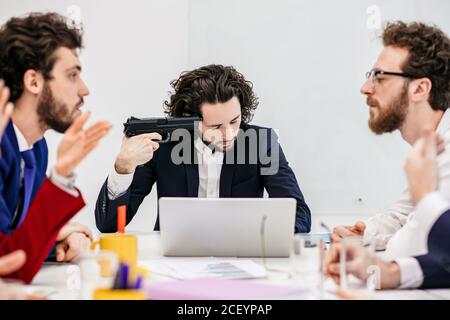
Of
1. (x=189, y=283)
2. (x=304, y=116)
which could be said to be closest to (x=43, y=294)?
(x=189, y=283)

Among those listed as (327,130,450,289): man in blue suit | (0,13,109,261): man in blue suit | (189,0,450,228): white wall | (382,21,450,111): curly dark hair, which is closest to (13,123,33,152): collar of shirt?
(0,13,109,261): man in blue suit

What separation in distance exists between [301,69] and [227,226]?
1631mm

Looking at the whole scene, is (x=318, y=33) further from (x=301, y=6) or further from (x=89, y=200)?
(x=89, y=200)

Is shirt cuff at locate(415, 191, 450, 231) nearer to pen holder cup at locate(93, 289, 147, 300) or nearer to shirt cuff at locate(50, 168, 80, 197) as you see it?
pen holder cup at locate(93, 289, 147, 300)

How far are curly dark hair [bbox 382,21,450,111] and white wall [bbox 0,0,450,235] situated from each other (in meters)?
1.15

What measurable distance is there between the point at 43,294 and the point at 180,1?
2081 mm

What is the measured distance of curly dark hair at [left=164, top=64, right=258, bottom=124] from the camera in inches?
91.5

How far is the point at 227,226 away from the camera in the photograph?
1438mm

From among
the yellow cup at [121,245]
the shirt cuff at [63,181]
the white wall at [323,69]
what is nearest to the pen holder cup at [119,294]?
the shirt cuff at [63,181]

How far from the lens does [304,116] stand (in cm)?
289

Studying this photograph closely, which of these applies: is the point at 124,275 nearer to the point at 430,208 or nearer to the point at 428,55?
the point at 430,208

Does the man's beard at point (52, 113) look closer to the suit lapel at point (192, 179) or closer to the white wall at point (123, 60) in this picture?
the suit lapel at point (192, 179)

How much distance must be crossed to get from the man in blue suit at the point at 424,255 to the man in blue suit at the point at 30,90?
2.49 ft
